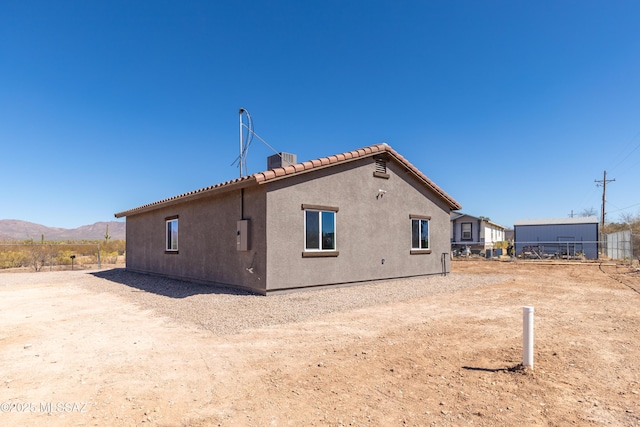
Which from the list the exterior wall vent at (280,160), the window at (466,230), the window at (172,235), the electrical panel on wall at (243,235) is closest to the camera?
the electrical panel on wall at (243,235)

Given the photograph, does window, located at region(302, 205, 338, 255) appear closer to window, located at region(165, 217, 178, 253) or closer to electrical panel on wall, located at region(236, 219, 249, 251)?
electrical panel on wall, located at region(236, 219, 249, 251)

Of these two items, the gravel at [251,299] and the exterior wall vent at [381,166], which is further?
the exterior wall vent at [381,166]

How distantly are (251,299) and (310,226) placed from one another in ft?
9.66

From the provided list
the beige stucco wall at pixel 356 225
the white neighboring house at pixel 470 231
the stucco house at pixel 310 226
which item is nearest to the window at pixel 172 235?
the stucco house at pixel 310 226

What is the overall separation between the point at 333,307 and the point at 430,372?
4.32 meters

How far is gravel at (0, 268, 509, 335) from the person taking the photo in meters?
7.38

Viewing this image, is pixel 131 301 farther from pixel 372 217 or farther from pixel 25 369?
pixel 372 217

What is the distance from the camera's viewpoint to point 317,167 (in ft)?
36.4

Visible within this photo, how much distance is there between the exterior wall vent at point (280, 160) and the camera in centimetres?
1250

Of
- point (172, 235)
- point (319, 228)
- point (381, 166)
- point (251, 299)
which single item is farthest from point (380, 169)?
point (172, 235)

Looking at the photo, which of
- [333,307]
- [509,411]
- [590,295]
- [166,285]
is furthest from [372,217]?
[509,411]

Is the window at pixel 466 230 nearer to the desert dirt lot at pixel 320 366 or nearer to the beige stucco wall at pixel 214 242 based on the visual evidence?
the desert dirt lot at pixel 320 366

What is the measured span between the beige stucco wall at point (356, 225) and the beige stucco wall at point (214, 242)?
1.77 feet

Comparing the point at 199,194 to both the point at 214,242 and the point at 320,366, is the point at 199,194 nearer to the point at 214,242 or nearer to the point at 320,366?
the point at 214,242
